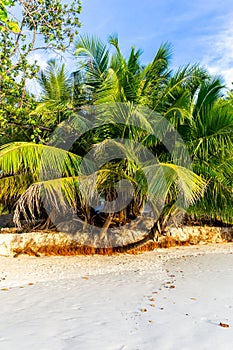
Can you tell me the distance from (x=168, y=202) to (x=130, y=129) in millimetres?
1964

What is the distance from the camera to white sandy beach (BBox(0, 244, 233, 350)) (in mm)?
3008

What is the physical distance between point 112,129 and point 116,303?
12.7 ft

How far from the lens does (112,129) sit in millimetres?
6969

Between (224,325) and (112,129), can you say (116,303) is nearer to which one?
(224,325)

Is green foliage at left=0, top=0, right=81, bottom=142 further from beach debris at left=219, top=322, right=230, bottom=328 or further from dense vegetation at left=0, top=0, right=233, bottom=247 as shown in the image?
beach debris at left=219, top=322, right=230, bottom=328

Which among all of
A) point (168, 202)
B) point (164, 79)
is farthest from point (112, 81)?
point (168, 202)

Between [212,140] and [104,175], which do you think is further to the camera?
[212,140]

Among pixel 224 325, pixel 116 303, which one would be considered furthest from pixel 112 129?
pixel 224 325

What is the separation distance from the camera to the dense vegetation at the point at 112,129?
253 inches

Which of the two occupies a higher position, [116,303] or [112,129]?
[112,129]

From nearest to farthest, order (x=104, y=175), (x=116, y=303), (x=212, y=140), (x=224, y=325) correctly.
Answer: (x=224, y=325), (x=116, y=303), (x=104, y=175), (x=212, y=140)

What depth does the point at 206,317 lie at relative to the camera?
3.50m

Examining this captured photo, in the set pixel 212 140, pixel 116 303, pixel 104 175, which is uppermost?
pixel 212 140

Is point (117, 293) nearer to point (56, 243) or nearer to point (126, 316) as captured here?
point (126, 316)
